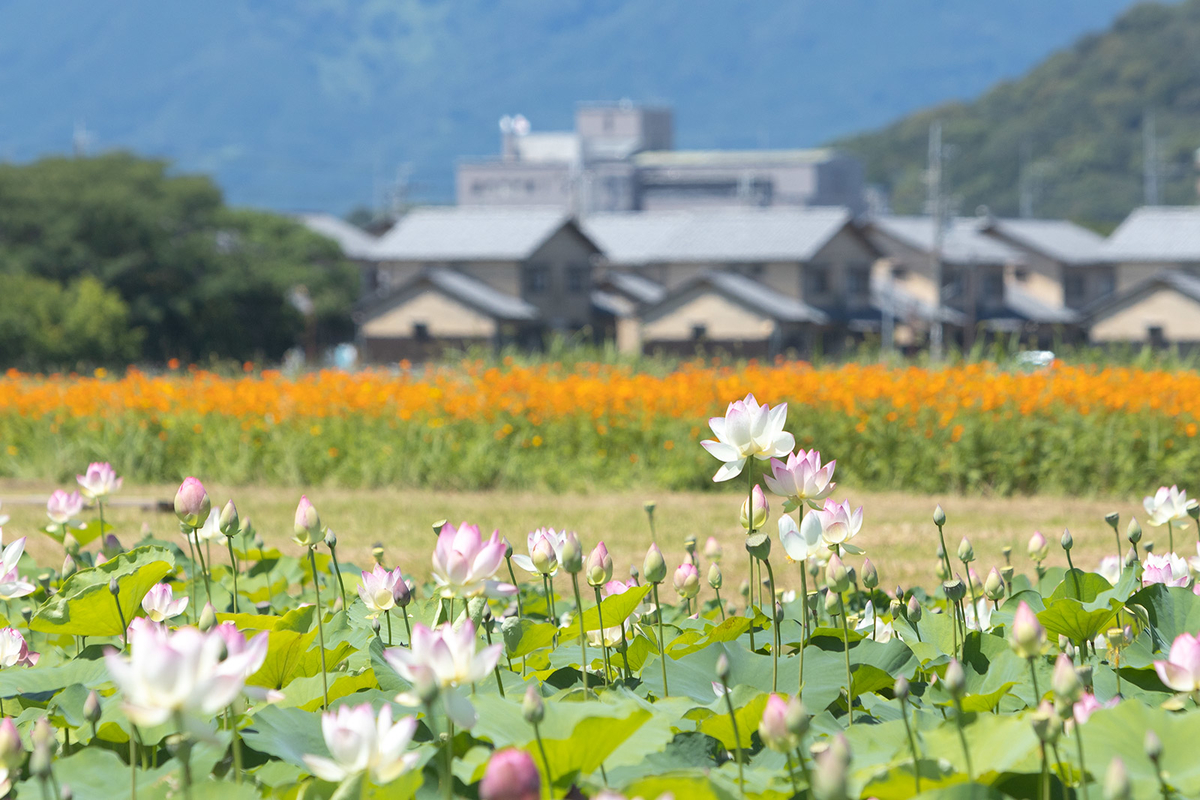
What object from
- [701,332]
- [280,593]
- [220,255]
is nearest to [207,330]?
[220,255]

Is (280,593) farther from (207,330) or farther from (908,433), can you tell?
(207,330)

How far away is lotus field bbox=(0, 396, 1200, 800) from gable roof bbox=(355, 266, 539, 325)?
41.7 m

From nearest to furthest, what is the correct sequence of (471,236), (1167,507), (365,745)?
1. (365,745)
2. (1167,507)
3. (471,236)

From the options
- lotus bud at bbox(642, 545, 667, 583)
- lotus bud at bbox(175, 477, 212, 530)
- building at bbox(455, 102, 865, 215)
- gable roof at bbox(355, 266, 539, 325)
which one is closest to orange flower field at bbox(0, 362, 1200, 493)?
lotus bud at bbox(175, 477, 212, 530)

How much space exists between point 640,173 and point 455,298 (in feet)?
178

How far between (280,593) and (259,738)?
2.29m

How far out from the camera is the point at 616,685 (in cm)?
269

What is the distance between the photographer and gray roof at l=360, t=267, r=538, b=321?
45.2 metres

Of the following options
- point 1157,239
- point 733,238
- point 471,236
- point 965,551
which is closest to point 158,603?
point 965,551

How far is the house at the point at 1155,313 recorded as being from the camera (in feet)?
144

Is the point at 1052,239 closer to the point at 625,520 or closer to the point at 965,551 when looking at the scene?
the point at 625,520

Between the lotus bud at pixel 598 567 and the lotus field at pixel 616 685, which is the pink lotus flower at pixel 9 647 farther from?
the lotus bud at pixel 598 567

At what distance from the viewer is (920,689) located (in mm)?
2801

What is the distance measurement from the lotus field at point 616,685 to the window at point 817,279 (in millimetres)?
43686
